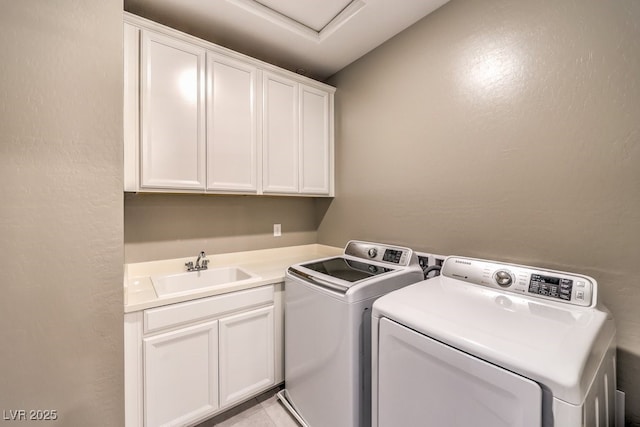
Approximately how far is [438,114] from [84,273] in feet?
6.84

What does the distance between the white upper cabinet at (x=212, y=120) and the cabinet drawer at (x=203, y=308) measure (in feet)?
2.32

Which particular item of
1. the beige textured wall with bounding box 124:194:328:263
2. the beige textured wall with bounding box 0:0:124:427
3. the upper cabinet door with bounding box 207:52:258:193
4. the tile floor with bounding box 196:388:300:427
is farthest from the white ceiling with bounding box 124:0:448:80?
the tile floor with bounding box 196:388:300:427

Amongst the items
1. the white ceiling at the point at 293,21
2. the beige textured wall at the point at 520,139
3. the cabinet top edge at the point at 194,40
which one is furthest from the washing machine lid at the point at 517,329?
the cabinet top edge at the point at 194,40

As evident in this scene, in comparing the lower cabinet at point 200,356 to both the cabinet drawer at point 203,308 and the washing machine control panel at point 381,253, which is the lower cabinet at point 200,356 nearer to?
the cabinet drawer at point 203,308

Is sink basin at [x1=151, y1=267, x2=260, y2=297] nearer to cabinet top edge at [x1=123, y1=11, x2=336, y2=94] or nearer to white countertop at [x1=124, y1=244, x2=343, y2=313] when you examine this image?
white countertop at [x1=124, y1=244, x2=343, y2=313]

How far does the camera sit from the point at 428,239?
1.71 metres

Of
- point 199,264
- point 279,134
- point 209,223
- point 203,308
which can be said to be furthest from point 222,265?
point 279,134

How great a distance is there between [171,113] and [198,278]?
1153 millimetres

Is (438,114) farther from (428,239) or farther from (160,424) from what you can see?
(160,424)

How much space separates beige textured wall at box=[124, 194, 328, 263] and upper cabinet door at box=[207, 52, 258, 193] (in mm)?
353

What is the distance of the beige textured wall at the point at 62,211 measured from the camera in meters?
1.01

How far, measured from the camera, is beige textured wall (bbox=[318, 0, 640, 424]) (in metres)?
1.03

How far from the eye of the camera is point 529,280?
1098 millimetres

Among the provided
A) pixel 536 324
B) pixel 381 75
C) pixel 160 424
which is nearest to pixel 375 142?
pixel 381 75
